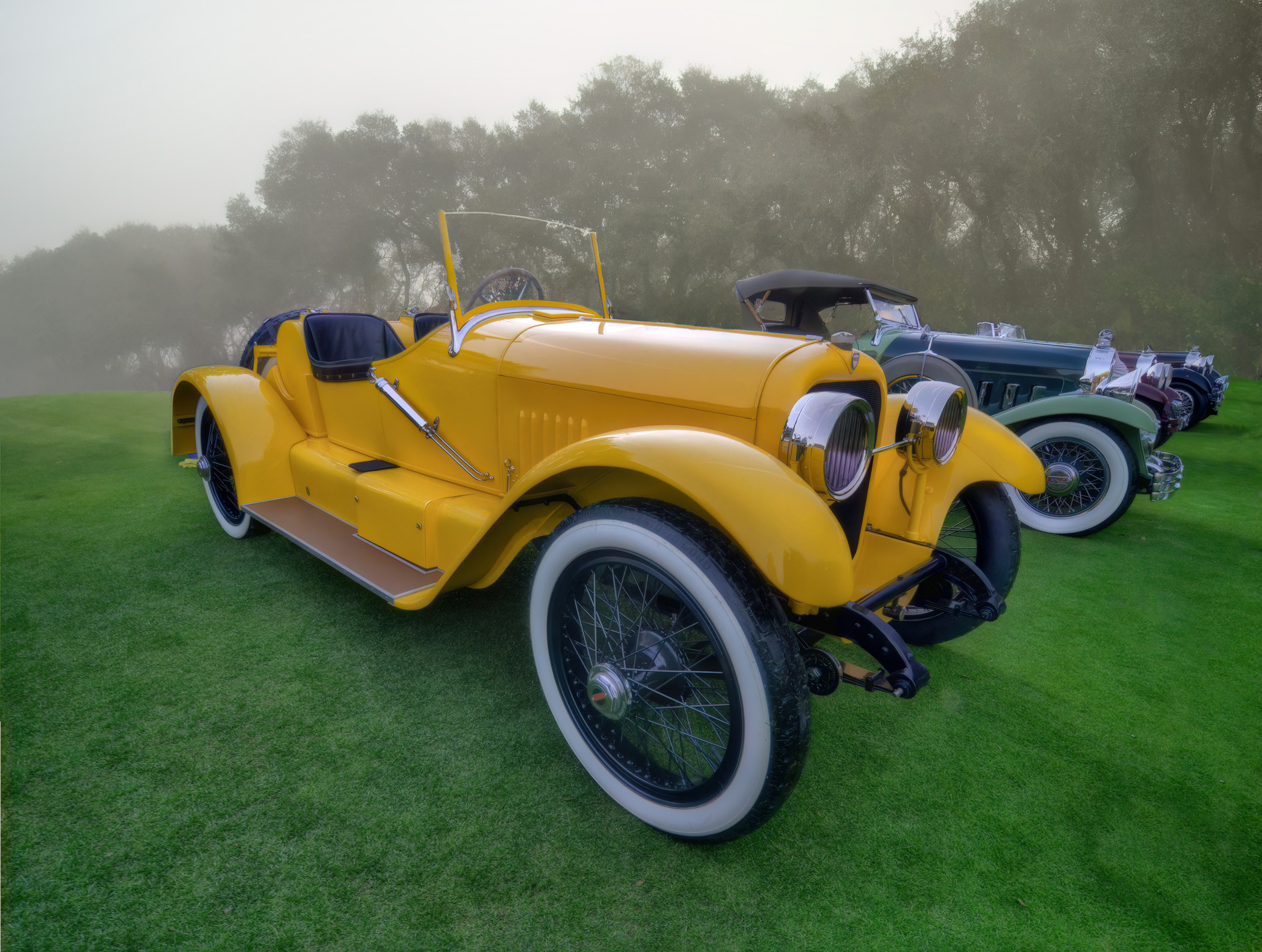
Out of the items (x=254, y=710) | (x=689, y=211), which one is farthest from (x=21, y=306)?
Result: (x=254, y=710)

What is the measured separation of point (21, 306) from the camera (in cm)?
2947

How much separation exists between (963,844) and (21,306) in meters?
42.7

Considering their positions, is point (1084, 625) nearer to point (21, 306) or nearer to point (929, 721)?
point (929, 721)

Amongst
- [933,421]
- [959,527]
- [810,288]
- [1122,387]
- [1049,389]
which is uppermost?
[810,288]

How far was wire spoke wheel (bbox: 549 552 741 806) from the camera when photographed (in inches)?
61.8

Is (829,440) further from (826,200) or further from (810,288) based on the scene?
(826,200)

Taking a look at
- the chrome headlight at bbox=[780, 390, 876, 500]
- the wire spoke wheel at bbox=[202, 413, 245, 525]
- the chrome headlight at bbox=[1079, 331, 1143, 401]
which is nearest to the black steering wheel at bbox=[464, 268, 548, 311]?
the chrome headlight at bbox=[780, 390, 876, 500]

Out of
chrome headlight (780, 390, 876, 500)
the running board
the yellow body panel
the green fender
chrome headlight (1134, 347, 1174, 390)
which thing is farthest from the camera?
chrome headlight (1134, 347, 1174, 390)

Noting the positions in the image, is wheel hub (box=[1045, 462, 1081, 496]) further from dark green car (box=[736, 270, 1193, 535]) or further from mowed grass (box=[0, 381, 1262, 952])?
mowed grass (box=[0, 381, 1262, 952])

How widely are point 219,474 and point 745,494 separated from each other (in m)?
3.42

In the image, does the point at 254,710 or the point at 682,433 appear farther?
the point at 254,710

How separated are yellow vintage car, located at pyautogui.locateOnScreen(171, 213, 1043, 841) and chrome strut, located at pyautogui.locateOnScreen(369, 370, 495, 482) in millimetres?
15

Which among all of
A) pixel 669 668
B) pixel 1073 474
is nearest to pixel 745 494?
pixel 669 668

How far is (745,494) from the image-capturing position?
139 cm
